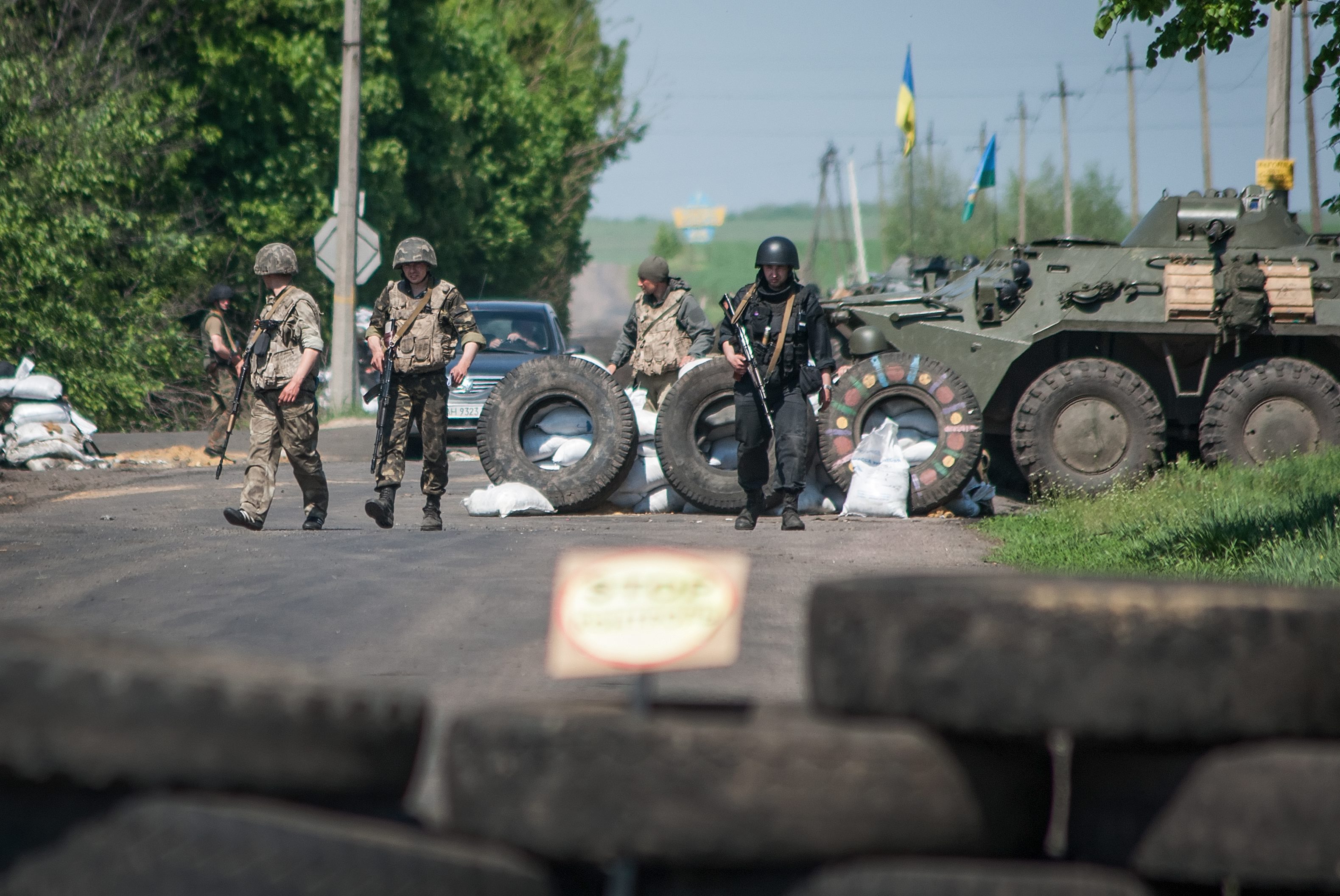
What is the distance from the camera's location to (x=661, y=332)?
12695 millimetres

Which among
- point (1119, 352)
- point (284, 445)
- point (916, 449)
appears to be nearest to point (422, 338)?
point (284, 445)

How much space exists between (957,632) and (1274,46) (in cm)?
1584

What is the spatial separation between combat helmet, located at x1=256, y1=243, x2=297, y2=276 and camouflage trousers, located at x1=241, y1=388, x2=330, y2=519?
2.67ft

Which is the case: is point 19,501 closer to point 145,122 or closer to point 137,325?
point 137,325

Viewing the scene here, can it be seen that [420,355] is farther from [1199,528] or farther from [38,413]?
[38,413]

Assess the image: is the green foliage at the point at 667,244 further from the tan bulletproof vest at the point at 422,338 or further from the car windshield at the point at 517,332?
the tan bulletproof vest at the point at 422,338

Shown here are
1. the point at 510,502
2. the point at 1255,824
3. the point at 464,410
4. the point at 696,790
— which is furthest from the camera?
the point at 464,410

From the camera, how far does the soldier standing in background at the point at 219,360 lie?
54.9ft

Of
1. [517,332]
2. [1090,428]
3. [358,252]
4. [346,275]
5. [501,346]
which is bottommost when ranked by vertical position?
Answer: [1090,428]

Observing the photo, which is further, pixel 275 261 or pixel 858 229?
pixel 858 229

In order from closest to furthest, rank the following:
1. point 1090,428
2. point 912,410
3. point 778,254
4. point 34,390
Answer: point 778,254
point 912,410
point 1090,428
point 34,390

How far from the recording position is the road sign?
22.8 meters

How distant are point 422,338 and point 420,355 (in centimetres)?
13

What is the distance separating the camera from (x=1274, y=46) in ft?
54.3
